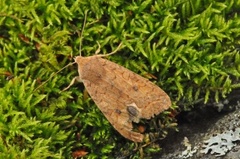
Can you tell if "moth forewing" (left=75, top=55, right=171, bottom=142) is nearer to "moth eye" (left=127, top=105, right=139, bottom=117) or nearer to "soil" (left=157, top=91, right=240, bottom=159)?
"moth eye" (left=127, top=105, right=139, bottom=117)

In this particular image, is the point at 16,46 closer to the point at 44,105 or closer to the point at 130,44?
the point at 44,105

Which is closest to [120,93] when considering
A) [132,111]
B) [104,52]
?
[132,111]

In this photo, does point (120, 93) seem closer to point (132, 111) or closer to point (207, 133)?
point (132, 111)

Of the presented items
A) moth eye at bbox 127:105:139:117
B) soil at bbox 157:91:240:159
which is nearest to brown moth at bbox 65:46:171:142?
moth eye at bbox 127:105:139:117

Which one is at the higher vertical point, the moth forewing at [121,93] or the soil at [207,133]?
the moth forewing at [121,93]

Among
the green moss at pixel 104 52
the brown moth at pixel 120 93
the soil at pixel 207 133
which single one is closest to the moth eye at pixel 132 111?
the brown moth at pixel 120 93

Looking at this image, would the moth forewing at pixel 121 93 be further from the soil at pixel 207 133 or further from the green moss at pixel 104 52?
the soil at pixel 207 133

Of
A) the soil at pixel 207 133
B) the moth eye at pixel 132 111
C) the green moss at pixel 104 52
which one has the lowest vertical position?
the soil at pixel 207 133

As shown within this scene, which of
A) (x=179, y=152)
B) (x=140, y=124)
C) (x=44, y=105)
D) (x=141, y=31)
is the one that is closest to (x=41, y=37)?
(x=44, y=105)

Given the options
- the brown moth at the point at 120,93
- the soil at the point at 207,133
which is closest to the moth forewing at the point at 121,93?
the brown moth at the point at 120,93
